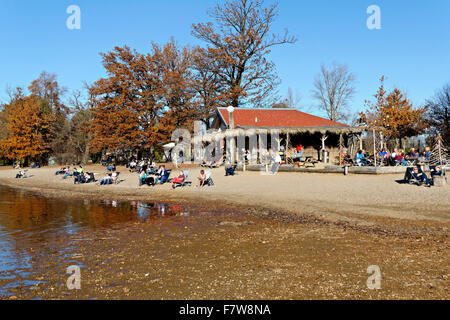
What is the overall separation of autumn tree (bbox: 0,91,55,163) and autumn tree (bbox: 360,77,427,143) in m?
43.8

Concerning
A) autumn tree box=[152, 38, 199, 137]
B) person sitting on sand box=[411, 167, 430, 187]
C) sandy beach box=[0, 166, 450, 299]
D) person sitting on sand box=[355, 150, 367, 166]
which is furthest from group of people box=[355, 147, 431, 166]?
autumn tree box=[152, 38, 199, 137]

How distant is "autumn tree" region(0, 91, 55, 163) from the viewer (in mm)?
45469

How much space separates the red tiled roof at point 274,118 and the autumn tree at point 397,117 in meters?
7.38

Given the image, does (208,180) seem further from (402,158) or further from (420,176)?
(402,158)

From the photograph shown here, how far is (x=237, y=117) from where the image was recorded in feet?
112

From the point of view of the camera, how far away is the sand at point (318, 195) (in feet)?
33.4

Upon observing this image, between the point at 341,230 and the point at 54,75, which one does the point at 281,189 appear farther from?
the point at 54,75

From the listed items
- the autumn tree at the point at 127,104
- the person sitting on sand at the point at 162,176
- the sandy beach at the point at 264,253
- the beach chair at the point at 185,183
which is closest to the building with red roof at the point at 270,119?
the autumn tree at the point at 127,104

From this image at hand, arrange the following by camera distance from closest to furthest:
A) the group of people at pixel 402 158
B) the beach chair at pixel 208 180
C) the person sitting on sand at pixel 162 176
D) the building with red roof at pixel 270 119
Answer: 1. the beach chair at pixel 208 180
2. the group of people at pixel 402 158
3. the person sitting on sand at pixel 162 176
4. the building with red roof at pixel 270 119

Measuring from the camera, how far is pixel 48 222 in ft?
33.4

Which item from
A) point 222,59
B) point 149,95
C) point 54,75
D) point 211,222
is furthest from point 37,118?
point 211,222

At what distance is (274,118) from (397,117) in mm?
15485

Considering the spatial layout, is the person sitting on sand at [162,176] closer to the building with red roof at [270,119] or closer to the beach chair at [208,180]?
the beach chair at [208,180]

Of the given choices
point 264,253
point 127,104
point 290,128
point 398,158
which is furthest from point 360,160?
point 127,104
